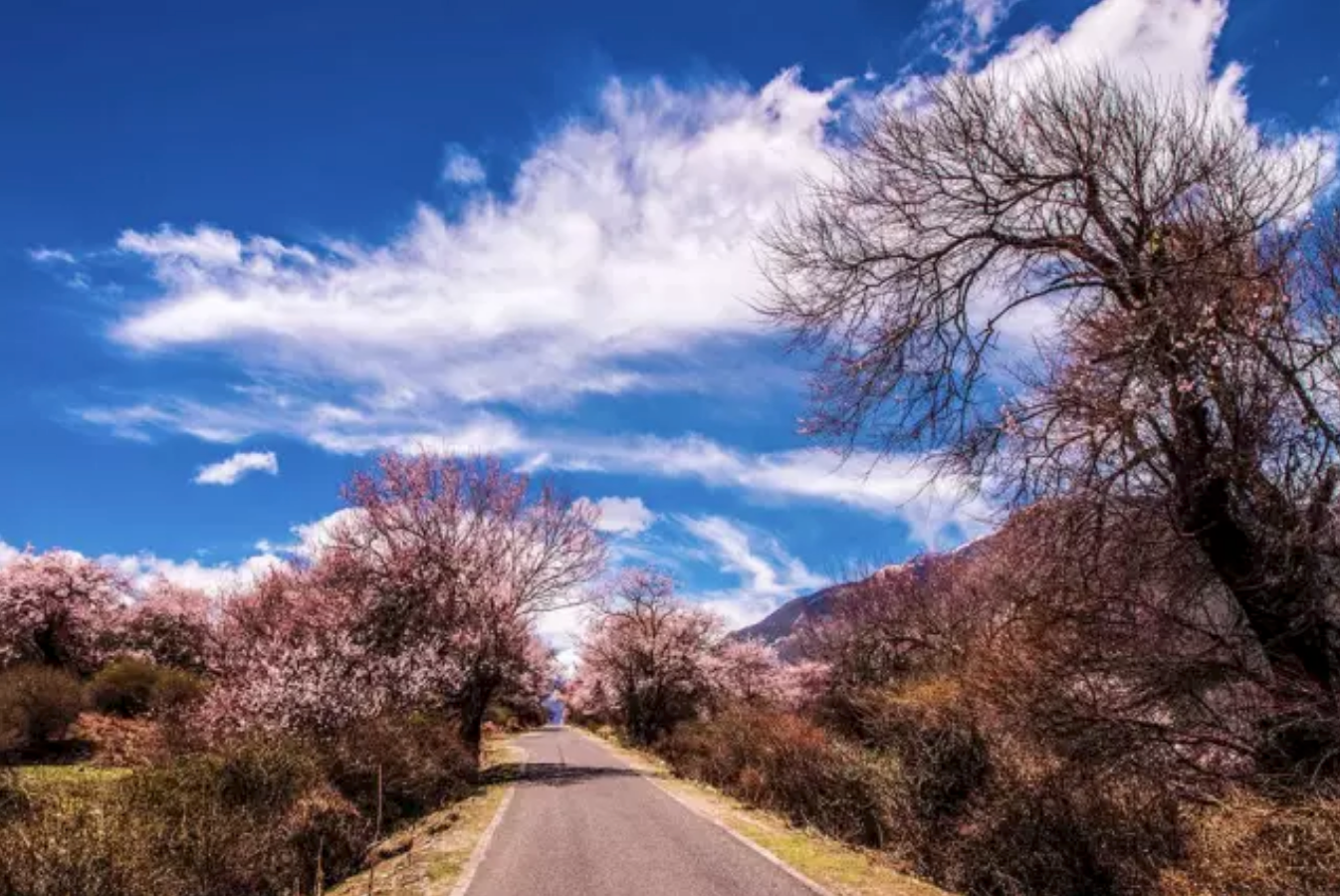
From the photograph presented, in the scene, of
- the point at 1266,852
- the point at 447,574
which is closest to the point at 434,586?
the point at 447,574

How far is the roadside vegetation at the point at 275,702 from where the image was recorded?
8469mm

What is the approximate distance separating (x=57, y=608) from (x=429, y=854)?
124 ft

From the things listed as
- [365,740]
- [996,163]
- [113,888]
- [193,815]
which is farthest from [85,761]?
[996,163]

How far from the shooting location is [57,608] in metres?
38.8

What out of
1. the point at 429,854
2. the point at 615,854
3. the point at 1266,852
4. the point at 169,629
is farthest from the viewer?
the point at 169,629

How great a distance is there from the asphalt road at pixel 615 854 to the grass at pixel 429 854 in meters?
0.37

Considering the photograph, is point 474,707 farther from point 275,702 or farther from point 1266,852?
point 1266,852

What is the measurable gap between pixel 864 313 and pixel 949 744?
5939 millimetres

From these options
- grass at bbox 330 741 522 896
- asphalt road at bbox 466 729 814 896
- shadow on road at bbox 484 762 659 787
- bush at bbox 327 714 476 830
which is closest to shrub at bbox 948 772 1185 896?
asphalt road at bbox 466 729 814 896

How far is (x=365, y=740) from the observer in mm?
15742

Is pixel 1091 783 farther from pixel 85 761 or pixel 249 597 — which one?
pixel 249 597

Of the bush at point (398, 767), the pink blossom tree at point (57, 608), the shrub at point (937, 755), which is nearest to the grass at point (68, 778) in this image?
the bush at point (398, 767)

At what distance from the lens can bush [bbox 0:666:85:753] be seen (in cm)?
2214

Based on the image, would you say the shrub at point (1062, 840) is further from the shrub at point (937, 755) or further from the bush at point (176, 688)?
the bush at point (176, 688)
